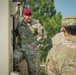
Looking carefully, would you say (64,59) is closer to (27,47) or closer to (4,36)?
(4,36)

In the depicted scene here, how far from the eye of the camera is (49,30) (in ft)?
32.7

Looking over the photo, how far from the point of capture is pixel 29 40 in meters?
4.84

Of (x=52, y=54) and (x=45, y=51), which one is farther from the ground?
(x=52, y=54)

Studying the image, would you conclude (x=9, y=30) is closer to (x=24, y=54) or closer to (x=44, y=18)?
(x=24, y=54)

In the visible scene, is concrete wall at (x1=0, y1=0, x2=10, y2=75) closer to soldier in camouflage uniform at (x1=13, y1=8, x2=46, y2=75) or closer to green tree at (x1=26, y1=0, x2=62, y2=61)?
soldier in camouflage uniform at (x1=13, y1=8, x2=46, y2=75)

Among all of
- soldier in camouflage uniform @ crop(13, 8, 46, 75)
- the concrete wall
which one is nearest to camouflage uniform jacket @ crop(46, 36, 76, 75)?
the concrete wall

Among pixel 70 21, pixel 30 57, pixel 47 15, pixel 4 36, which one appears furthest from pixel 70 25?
pixel 47 15

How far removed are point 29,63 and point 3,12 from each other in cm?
124

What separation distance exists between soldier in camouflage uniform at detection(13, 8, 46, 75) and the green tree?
4.86 meters

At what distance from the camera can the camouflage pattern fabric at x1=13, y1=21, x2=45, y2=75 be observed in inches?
186

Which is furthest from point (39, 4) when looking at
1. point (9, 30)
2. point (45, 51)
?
point (9, 30)

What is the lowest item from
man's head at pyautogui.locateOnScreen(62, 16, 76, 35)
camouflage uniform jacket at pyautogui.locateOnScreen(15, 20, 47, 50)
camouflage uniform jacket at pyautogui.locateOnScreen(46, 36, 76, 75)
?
camouflage uniform jacket at pyautogui.locateOnScreen(15, 20, 47, 50)

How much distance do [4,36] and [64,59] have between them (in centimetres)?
177

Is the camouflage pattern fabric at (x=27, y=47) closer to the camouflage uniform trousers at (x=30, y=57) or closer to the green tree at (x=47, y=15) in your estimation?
the camouflage uniform trousers at (x=30, y=57)
